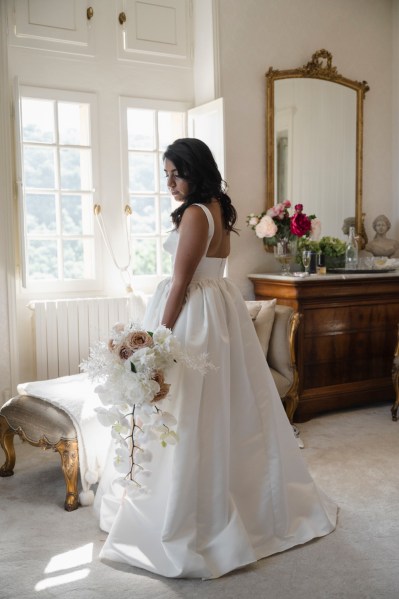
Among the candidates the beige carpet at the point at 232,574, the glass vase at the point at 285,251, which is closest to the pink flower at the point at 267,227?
the glass vase at the point at 285,251

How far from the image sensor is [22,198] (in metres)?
4.07

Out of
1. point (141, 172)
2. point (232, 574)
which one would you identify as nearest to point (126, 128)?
point (141, 172)

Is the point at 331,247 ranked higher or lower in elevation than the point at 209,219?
lower

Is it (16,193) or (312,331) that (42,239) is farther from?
(312,331)

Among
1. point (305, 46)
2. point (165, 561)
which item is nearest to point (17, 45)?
point (305, 46)

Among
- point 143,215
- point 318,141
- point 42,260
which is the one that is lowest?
point 42,260

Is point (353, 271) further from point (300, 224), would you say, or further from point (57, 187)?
point (57, 187)

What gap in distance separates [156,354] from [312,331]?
2397 millimetres

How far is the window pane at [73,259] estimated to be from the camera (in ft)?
14.6

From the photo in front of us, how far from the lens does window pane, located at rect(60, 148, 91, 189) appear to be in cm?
436

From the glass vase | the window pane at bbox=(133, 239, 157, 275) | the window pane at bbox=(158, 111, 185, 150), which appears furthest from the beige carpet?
the window pane at bbox=(158, 111, 185, 150)

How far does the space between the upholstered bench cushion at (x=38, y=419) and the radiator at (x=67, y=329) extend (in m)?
0.89

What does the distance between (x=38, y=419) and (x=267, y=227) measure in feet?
7.30

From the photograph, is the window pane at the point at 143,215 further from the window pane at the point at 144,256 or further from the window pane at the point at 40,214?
the window pane at the point at 40,214
